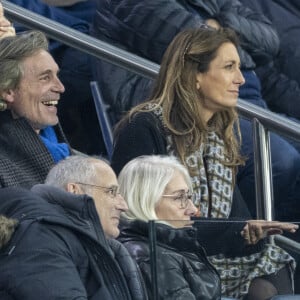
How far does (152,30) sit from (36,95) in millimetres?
1575

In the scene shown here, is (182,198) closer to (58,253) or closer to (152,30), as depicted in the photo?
(58,253)

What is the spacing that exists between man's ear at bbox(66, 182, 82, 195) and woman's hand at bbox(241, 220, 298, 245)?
1.76 ft

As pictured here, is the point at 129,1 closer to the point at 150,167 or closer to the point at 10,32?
the point at 10,32

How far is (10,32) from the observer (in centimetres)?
717

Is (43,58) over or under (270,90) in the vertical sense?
over

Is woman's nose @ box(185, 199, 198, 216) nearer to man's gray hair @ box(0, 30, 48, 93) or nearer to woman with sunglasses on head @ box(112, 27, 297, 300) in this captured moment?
woman with sunglasses on head @ box(112, 27, 297, 300)

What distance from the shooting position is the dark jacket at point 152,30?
7844 mm

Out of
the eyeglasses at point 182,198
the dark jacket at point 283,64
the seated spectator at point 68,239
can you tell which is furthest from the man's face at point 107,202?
the dark jacket at point 283,64

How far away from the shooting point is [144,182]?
6477mm

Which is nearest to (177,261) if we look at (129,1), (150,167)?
(150,167)

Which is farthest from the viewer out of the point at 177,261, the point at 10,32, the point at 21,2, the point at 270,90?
the point at 270,90

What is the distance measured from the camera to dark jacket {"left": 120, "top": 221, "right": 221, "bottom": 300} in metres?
6.00

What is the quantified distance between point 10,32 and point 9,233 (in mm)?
1662

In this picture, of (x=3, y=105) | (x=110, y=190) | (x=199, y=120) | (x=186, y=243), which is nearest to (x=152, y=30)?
(x=199, y=120)
